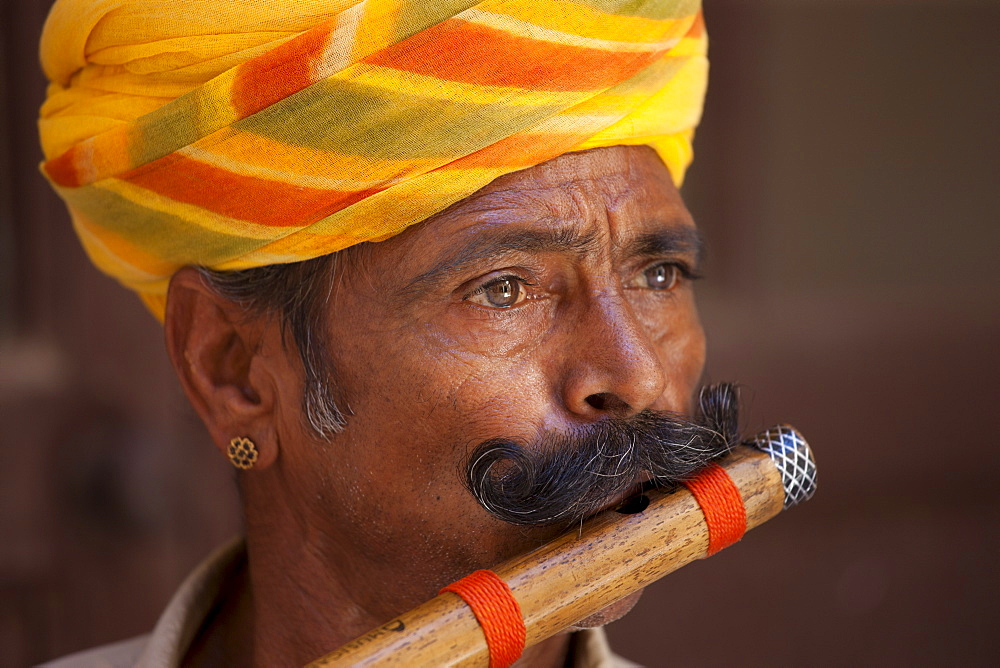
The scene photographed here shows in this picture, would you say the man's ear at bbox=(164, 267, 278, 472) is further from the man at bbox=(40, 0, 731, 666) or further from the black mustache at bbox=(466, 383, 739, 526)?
the black mustache at bbox=(466, 383, 739, 526)

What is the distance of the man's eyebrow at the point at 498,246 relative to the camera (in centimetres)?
169

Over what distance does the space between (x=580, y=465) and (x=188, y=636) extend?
103 cm

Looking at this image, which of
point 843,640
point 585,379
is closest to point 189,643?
point 585,379

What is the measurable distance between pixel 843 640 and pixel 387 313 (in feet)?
9.71

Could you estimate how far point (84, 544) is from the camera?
3.32 m

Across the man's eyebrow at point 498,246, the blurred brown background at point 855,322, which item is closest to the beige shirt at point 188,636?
the man's eyebrow at point 498,246

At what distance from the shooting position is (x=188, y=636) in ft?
6.95

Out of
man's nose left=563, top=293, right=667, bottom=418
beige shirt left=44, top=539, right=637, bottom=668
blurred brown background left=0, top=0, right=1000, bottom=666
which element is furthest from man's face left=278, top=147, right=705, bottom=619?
blurred brown background left=0, top=0, right=1000, bottom=666

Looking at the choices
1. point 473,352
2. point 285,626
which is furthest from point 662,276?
point 285,626

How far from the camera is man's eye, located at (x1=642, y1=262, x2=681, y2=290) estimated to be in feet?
6.35

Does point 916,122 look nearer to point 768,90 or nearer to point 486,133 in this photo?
point 768,90

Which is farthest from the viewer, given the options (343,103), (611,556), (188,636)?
(188,636)

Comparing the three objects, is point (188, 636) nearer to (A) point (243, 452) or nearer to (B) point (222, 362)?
(A) point (243, 452)

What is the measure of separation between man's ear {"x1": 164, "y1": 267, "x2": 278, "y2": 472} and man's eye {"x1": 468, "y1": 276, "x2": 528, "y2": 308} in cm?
42
